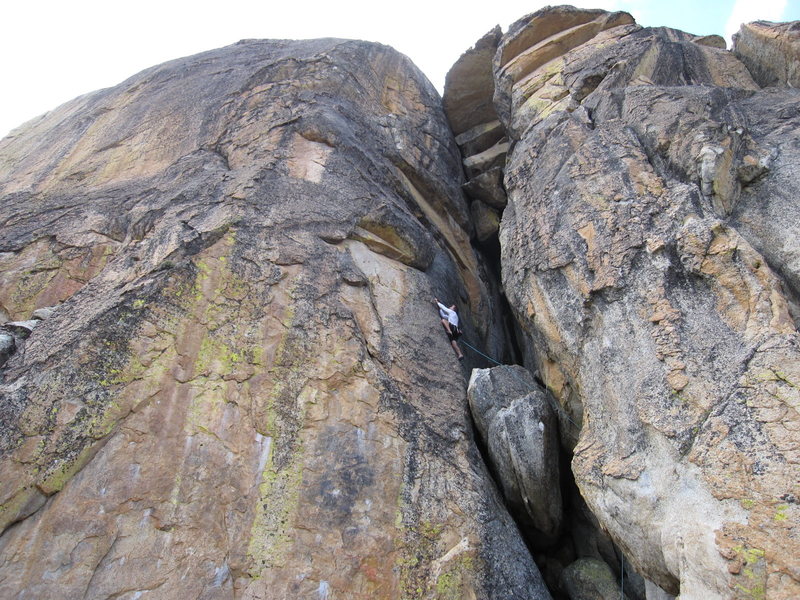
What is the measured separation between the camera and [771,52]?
39.7 feet

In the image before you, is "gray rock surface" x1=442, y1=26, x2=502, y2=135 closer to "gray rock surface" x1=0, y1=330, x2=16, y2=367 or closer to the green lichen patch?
"gray rock surface" x1=0, y1=330, x2=16, y2=367

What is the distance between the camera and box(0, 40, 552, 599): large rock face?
617 cm

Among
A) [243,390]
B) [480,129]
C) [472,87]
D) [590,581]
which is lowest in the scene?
[590,581]

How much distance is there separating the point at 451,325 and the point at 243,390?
4.56 meters

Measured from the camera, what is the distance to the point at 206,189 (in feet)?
34.5

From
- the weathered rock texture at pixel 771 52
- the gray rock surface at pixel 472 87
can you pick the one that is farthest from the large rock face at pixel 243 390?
the weathered rock texture at pixel 771 52

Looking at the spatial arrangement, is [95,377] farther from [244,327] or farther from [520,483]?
[520,483]

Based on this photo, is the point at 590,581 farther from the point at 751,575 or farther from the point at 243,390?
the point at 243,390

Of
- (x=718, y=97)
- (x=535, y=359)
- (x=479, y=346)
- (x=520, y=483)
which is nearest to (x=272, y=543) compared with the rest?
(x=520, y=483)

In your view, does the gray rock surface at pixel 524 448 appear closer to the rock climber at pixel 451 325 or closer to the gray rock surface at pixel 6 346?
the rock climber at pixel 451 325

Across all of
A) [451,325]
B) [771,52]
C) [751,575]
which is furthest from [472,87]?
A: [751,575]

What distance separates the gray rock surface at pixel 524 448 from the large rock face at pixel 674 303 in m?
0.70

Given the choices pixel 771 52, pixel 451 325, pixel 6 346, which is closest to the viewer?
pixel 6 346

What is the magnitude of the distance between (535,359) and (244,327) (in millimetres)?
6060
